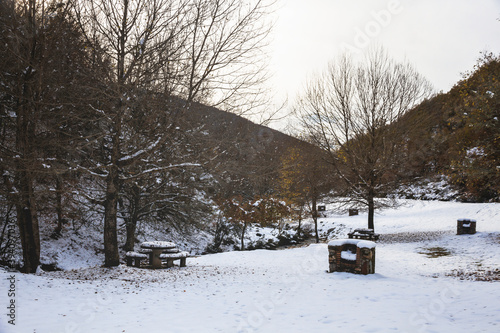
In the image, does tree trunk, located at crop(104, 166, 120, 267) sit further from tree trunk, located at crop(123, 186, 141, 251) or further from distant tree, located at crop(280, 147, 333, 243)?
distant tree, located at crop(280, 147, 333, 243)

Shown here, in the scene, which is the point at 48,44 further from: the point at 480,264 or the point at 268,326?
the point at 480,264

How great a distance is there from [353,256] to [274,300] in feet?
11.1

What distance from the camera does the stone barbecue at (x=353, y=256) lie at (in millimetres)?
8531

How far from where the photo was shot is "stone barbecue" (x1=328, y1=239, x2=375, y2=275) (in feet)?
28.0

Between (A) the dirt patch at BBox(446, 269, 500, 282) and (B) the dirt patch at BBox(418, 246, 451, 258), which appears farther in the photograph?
(B) the dirt patch at BBox(418, 246, 451, 258)

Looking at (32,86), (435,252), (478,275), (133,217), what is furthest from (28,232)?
(435,252)

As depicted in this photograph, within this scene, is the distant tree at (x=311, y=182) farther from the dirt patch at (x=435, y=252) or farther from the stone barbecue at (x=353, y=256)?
the stone barbecue at (x=353, y=256)

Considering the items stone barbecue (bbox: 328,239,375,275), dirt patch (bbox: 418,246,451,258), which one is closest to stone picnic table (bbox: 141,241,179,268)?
stone barbecue (bbox: 328,239,375,275)

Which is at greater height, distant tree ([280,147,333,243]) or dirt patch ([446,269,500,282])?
distant tree ([280,147,333,243])

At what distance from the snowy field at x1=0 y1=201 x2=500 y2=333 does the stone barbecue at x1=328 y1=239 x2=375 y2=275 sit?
11.9 inches

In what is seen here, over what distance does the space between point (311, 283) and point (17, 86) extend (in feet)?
32.4

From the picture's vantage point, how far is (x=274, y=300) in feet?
21.3

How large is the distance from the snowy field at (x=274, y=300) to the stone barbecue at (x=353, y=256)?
11.9 inches

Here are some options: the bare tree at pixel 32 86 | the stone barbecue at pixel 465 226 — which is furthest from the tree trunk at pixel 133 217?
the stone barbecue at pixel 465 226
